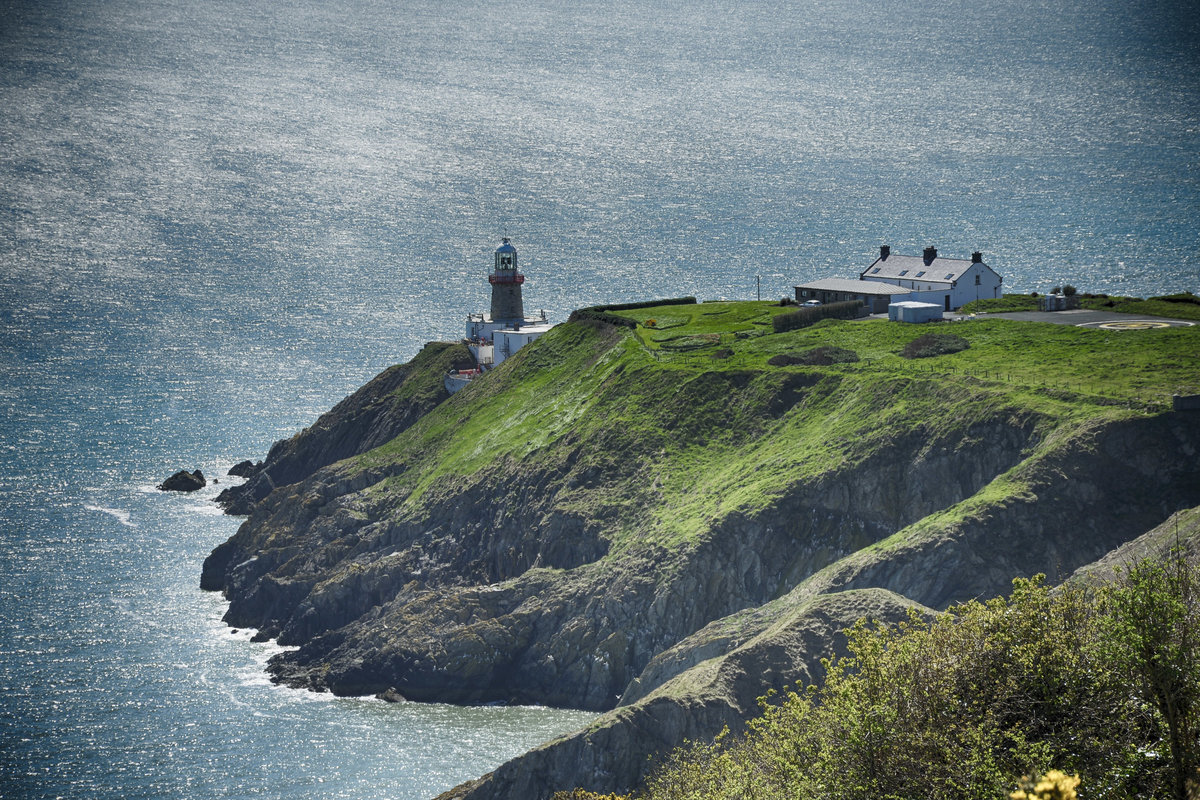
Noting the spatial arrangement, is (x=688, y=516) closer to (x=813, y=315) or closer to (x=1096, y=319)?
(x=813, y=315)

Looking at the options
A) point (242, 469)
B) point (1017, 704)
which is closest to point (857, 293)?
point (242, 469)

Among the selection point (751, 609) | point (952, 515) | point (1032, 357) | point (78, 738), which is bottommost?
point (78, 738)

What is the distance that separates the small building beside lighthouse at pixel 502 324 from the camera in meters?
153

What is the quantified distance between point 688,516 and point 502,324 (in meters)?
61.8

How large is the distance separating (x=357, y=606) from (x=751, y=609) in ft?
116

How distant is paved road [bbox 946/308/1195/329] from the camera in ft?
394

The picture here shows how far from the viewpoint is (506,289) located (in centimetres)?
16088

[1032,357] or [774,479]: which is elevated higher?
[1032,357]

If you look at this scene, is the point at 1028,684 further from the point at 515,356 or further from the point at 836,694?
the point at 515,356

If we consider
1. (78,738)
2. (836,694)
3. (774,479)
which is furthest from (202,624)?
(836,694)

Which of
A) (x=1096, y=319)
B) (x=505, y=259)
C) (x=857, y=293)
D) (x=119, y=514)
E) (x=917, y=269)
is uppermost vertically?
(x=505, y=259)

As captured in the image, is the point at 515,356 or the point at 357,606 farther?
the point at 515,356

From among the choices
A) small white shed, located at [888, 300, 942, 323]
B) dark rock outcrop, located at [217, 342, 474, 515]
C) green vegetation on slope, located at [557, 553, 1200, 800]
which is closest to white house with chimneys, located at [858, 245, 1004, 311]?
small white shed, located at [888, 300, 942, 323]

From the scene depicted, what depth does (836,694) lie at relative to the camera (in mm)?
48438
